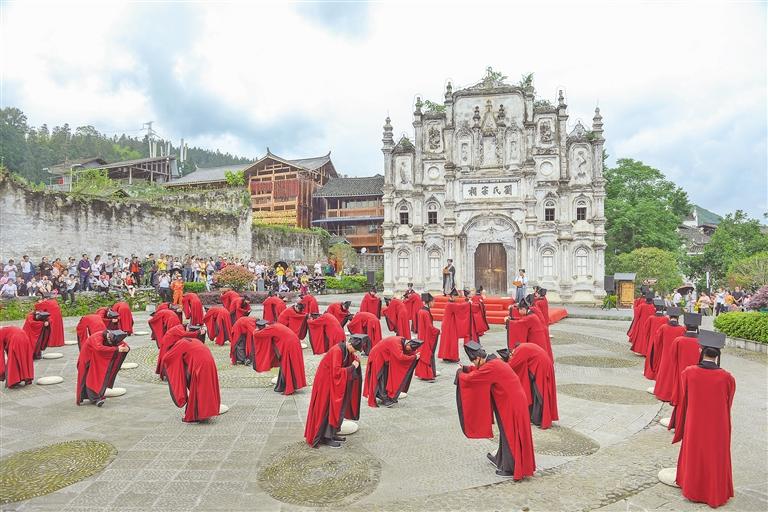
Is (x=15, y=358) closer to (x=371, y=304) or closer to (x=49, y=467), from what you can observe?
(x=49, y=467)

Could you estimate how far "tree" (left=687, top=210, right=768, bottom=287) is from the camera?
36.1 meters

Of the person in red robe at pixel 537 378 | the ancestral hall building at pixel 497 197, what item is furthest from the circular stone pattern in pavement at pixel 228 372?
the ancestral hall building at pixel 497 197

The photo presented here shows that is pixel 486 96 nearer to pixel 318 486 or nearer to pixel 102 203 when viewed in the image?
pixel 102 203

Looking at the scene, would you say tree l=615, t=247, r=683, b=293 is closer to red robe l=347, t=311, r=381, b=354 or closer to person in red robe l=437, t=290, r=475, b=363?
person in red robe l=437, t=290, r=475, b=363

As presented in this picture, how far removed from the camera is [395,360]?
874cm

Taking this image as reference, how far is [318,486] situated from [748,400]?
8160mm

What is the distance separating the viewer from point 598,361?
12.8 m

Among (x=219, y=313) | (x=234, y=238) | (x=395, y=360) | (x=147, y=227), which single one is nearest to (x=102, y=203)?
(x=147, y=227)

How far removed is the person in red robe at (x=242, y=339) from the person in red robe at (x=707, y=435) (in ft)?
29.6

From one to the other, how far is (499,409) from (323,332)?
7200 millimetres

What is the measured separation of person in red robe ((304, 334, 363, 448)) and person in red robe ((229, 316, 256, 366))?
5280 mm

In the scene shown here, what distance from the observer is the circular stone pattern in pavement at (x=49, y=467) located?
5.78 meters

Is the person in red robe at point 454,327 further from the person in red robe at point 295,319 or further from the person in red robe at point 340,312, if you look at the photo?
the person in red robe at point 295,319

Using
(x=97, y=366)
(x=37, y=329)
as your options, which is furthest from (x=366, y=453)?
(x=37, y=329)
